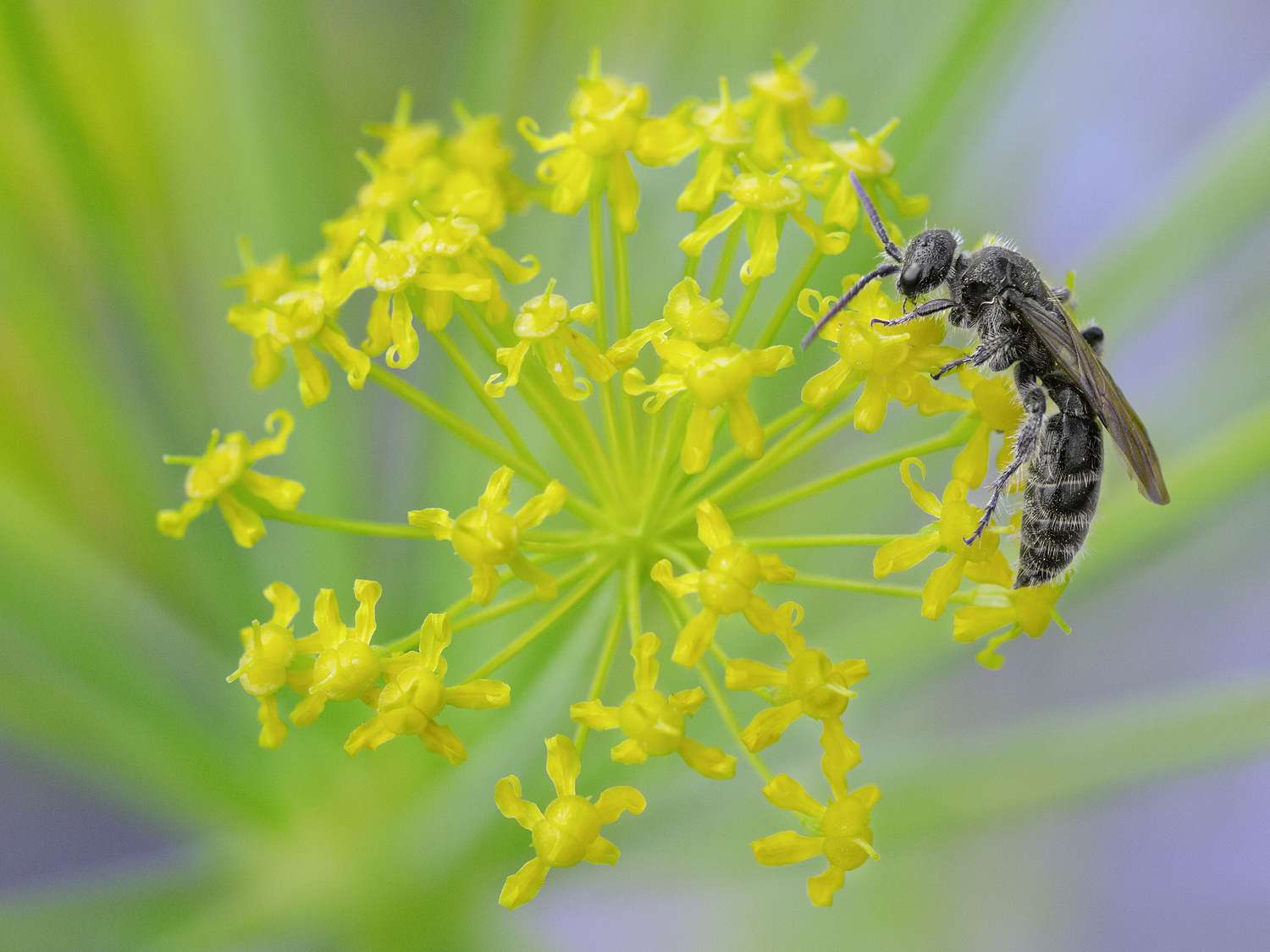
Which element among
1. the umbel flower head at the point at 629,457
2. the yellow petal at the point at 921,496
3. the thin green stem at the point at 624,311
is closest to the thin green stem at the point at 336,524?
the umbel flower head at the point at 629,457

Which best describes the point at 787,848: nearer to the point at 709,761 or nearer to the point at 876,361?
the point at 709,761

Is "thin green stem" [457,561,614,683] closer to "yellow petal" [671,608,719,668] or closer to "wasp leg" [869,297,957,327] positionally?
"yellow petal" [671,608,719,668]

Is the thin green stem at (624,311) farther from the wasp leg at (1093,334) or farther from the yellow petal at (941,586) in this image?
the wasp leg at (1093,334)

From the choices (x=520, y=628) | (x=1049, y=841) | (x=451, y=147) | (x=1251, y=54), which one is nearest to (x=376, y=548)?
(x=520, y=628)

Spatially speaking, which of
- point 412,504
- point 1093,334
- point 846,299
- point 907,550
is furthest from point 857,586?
point 412,504

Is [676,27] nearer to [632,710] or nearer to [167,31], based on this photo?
[167,31]

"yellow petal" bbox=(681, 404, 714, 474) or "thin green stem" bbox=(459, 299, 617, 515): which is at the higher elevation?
"yellow petal" bbox=(681, 404, 714, 474)

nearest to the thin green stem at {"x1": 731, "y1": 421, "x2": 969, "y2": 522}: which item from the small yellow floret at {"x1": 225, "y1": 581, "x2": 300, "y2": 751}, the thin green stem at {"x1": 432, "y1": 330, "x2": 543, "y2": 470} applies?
the thin green stem at {"x1": 432, "y1": 330, "x2": 543, "y2": 470}
